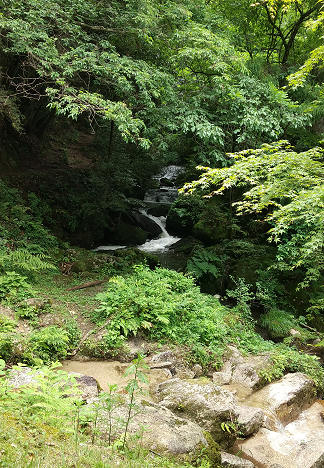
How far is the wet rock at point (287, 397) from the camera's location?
5.03 metres

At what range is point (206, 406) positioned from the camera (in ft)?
12.9

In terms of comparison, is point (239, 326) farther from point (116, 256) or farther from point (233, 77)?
point (233, 77)

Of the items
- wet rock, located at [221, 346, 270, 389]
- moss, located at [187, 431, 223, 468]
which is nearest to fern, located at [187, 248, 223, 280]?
wet rock, located at [221, 346, 270, 389]

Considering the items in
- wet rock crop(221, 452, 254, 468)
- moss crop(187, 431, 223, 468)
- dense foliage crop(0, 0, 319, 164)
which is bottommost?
wet rock crop(221, 452, 254, 468)

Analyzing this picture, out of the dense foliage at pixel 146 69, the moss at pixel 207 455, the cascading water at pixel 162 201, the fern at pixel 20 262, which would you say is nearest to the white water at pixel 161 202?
the cascading water at pixel 162 201

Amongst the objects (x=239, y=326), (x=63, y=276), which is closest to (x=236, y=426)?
(x=239, y=326)

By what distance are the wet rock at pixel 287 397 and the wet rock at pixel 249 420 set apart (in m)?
0.64

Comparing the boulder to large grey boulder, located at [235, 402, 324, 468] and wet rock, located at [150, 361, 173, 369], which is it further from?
large grey boulder, located at [235, 402, 324, 468]

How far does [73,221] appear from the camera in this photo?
11750 mm

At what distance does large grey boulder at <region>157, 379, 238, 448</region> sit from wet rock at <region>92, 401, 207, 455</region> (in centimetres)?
44

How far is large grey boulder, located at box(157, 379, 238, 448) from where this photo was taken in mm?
3814

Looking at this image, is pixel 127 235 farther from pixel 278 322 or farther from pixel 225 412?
pixel 225 412

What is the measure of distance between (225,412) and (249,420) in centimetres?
62

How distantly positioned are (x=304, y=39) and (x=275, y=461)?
1826cm
